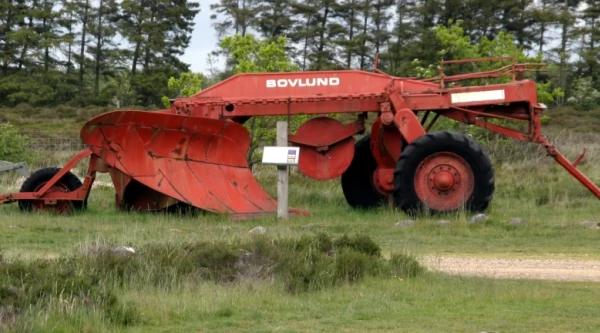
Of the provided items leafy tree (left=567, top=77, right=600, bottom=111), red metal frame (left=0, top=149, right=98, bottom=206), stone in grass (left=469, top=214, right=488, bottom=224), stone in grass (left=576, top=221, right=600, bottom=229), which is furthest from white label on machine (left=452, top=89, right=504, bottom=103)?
leafy tree (left=567, top=77, right=600, bottom=111)

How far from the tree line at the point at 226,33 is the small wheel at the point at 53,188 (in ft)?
133

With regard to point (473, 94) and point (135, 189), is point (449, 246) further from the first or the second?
point (135, 189)

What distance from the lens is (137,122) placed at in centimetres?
1919

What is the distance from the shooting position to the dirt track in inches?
479

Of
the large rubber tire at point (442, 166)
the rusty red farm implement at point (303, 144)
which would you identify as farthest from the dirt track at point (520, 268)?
the rusty red farm implement at point (303, 144)

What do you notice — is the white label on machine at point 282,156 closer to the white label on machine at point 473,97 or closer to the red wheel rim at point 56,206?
the white label on machine at point 473,97

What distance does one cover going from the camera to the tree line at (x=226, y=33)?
60969 millimetres

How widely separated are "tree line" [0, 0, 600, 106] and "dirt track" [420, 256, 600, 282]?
154ft

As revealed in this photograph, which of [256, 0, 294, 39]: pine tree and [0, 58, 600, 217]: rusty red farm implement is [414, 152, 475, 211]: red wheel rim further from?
[256, 0, 294, 39]: pine tree

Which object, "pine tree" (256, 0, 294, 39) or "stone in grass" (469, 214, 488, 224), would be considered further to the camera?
"pine tree" (256, 0, 294, 39)

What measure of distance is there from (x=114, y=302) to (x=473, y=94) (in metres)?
12.3

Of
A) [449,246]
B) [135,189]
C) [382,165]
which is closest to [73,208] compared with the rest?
[135,189]

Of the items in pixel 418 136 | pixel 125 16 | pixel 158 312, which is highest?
pixel 125 16

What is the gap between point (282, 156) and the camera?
1886 cm
